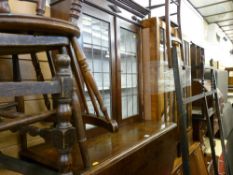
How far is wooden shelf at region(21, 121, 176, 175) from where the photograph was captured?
858 millimetres

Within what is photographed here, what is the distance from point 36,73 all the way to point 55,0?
491 mm

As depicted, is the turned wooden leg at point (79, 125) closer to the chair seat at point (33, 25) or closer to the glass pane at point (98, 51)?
the chair seat at point (33, 25)

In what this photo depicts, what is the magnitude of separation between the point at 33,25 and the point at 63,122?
27cm

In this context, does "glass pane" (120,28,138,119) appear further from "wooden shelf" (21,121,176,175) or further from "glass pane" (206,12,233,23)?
"glass pane" (206,12,233,23)

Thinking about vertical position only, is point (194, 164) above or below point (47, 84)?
below

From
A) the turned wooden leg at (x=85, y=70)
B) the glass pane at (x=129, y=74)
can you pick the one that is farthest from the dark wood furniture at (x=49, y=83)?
the glass pane at (x=129, y=74)

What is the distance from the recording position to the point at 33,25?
548 mm

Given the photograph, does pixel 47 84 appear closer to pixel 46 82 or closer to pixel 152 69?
pixel 46 82

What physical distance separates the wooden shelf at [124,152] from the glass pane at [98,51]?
296 millimetres

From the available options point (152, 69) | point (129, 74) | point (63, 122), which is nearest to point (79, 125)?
point (63, 122)

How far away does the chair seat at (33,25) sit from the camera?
518mm

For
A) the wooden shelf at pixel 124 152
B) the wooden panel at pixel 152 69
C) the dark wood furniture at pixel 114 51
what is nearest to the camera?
the wooden shelf at pixel 124 152

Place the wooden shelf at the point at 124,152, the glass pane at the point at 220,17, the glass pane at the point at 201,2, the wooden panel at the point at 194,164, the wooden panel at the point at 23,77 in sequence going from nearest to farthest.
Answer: the wooden shelf at the point at 124,152
the wooden panel at the point at 23,77
the wooden panel at the point at 194,164
the glass pane at the point at 201,2
the glass pane at the point at 220,17

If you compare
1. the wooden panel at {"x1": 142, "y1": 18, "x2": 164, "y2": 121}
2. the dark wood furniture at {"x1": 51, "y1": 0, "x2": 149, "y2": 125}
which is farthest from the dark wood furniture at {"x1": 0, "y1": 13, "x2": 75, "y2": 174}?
the wooden panel at {"x1": 142, "y1": 18, "x2": 164, "y2": 121}
